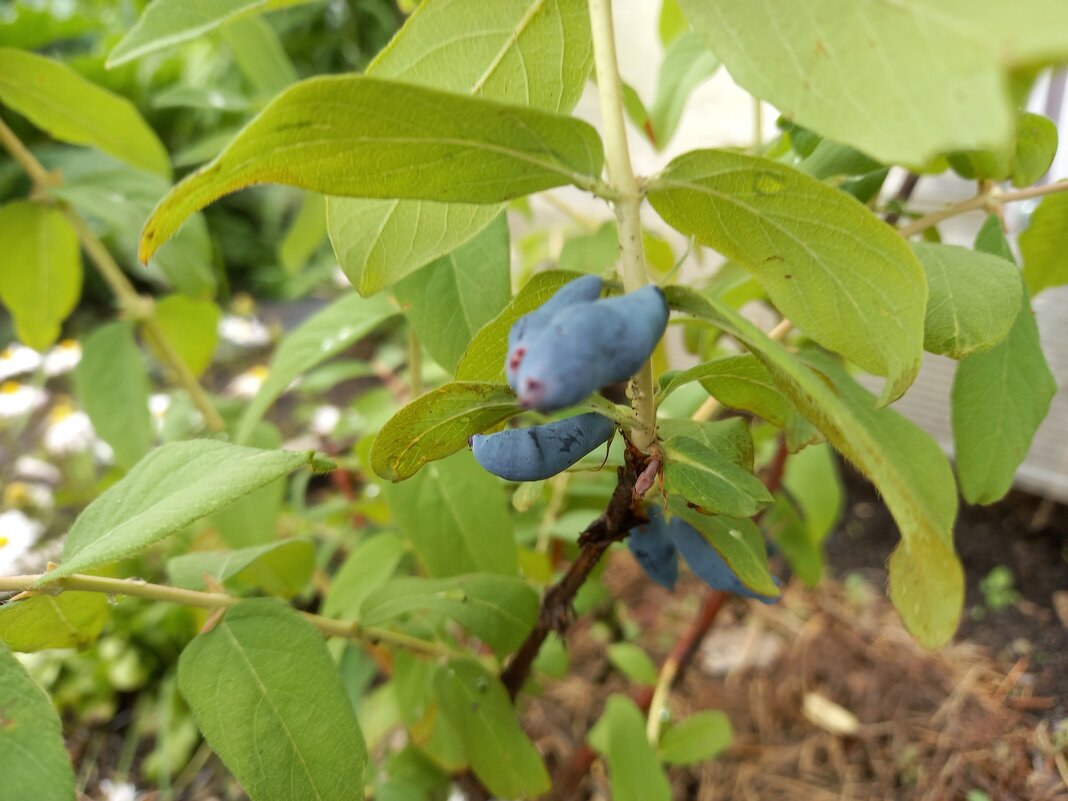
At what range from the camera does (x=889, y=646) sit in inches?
41.4

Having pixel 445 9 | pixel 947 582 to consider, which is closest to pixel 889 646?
pixel 947 582

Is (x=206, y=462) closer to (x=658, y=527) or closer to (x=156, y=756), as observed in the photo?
(x=658, y=527)

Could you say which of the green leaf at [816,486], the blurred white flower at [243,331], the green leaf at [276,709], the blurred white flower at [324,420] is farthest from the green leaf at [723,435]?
the blurred white flower at [243,331]

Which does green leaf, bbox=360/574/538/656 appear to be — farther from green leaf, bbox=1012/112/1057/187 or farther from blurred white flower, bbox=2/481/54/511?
blurred white flower, bbox=2/481/54/511

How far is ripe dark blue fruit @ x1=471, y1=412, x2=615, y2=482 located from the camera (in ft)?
1.03

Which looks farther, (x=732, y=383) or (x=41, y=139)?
(x=41, y=139)

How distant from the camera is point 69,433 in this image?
1.59 meters

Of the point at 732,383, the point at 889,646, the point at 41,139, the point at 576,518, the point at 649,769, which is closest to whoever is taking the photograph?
the point at 732,383

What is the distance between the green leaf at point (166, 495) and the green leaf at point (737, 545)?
0.59ft

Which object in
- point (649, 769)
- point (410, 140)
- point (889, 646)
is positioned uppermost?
point (410, 140)

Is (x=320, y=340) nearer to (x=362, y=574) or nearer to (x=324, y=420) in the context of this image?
(x=362, y=574)

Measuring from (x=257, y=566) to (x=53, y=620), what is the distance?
0.16 m

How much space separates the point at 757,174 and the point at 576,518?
20.9 inches

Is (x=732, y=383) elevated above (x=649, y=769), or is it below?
above
